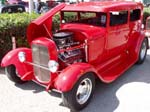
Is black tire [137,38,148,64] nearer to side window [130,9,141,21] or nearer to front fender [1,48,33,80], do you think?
side window [130,9,141,21]

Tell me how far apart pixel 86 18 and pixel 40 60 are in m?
1.59

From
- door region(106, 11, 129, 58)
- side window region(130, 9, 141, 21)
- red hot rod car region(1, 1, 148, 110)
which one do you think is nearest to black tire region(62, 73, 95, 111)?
red hot rod car region(1, 1, 148, 110)

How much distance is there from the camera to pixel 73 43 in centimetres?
482

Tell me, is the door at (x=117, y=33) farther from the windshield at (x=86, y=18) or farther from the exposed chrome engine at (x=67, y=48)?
the exposed chrome engine at (x=67, y=48)

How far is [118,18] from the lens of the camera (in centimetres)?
570

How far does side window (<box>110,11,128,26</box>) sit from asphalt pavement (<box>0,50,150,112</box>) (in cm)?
128

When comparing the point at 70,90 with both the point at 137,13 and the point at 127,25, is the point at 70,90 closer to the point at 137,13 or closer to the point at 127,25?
the point at 127,25

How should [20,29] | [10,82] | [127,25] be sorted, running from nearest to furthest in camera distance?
1. [10,82]
2. [127,25]
3. [20,29]

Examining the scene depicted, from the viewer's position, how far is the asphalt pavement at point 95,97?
4.31m

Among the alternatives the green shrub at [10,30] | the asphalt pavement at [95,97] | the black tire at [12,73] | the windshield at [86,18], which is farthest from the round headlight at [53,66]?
the green shrub at [10,30]

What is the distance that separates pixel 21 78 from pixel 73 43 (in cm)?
124

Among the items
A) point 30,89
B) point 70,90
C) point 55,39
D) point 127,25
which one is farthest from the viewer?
point 127,25

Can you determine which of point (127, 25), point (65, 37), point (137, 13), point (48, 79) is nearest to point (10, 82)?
Result: point (48, 79)

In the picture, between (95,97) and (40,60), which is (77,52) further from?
(95,97)
